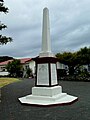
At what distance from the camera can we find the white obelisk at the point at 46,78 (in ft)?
39.3

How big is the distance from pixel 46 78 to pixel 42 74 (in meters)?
0.33

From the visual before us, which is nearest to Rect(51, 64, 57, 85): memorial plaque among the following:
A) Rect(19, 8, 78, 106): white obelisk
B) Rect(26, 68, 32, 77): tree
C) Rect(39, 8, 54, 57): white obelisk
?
Rect(19, 8, 78, 106): white obelisk

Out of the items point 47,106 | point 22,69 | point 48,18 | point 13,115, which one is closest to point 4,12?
point 48,18

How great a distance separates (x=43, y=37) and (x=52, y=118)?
19.3 feet

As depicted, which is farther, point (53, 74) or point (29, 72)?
point (29, 72)

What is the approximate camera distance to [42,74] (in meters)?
12.7

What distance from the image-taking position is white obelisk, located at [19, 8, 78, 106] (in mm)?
11992

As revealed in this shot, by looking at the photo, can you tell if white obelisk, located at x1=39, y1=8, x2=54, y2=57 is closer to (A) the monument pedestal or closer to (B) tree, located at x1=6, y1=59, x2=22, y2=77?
(A) the monument pedestal

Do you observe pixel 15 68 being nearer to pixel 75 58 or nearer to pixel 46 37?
pixel 75 58

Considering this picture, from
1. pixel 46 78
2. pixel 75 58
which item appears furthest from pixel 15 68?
pixel 46 78

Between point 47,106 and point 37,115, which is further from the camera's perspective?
point 47,106

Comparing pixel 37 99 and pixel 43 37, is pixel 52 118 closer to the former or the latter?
pixel 37 99

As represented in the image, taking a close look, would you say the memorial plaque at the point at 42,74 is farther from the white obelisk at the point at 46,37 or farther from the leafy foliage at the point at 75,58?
the leafy foliage at the point at 75,58

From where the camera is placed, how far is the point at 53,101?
11.4 metres
